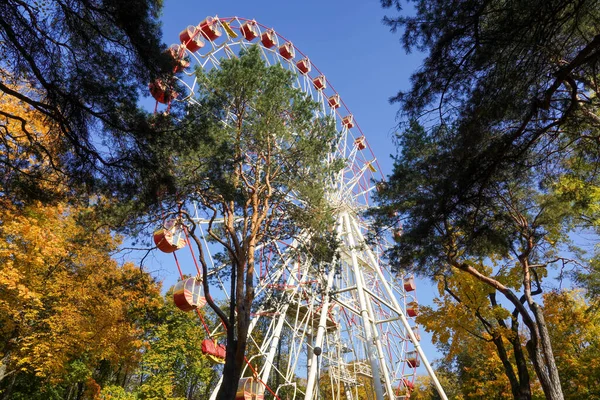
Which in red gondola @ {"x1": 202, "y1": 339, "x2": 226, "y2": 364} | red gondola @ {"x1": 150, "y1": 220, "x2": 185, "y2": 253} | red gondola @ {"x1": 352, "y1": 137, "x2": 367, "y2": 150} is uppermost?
red gondola @ {"x1": 352, "y1": 137, "x2": 367, "y2": 150}

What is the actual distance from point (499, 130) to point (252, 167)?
5.99 metres

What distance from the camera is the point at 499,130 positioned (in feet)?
18.7

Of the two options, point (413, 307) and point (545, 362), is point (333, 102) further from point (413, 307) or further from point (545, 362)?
point (545, 362)

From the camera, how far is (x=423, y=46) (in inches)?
204

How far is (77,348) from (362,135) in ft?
58.0

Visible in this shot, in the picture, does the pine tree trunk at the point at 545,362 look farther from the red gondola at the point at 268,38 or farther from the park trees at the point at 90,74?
the red gondola at the point at 268,38

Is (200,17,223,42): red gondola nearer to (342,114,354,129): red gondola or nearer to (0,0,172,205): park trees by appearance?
(342,114,354,129): red gondola

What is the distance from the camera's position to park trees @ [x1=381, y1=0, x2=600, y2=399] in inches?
175

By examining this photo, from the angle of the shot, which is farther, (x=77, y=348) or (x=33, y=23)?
(x=77, y=348)

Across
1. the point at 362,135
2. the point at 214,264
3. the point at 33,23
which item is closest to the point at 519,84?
the point at 33,23

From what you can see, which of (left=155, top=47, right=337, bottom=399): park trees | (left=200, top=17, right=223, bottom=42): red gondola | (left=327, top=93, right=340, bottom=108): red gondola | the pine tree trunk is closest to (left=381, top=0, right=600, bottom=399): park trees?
the pine tree trunk

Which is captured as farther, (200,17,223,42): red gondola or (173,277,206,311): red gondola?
(200,17,223,42): red gondola

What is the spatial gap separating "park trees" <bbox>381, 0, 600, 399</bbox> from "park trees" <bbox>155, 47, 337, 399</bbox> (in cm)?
242

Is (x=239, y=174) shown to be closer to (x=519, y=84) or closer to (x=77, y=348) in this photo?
(x=519, y=84)
